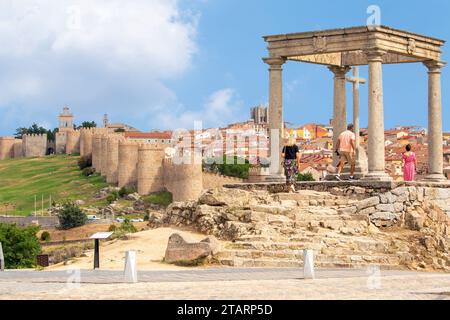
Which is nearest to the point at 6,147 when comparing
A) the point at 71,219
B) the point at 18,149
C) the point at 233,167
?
the point at 18,149

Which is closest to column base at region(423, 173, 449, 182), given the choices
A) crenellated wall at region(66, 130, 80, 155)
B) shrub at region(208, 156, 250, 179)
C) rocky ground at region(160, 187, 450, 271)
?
rocky ground at region(160, 187, 450, 271)

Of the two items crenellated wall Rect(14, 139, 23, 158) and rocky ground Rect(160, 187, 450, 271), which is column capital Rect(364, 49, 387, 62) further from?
crenellated wall Rect(14, 139, 23, 158)

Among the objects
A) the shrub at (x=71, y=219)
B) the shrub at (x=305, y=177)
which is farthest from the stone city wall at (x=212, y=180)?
the shrub at (x=71, y=219)

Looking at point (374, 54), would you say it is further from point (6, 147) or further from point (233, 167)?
point (6, 147)

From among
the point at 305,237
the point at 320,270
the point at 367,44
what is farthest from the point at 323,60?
the point at 320,270

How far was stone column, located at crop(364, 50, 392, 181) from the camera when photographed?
2909 centimetres

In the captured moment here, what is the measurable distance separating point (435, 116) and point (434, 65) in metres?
1.55

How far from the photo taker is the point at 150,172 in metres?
108

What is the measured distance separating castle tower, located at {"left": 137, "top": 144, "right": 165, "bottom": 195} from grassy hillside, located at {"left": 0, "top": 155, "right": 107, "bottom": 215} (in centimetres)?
690

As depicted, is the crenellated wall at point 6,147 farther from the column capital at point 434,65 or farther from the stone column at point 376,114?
the stone column at point 376,114

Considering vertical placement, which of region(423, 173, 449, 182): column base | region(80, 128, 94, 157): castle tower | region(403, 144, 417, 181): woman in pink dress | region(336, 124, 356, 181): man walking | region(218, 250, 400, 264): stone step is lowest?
region(218, 250, 400, 264): stone step

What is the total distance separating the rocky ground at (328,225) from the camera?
23812 millimetres
